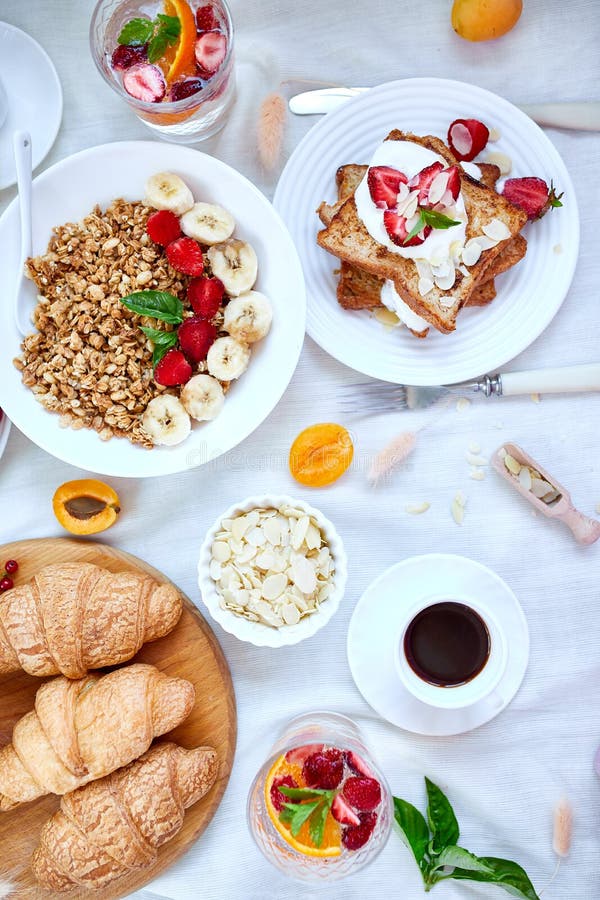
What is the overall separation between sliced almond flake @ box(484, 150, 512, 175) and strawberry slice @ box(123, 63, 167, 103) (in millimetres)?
606

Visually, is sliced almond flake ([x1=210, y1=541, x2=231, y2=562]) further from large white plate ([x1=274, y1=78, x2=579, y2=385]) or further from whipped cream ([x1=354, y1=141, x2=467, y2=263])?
whipped cream ([x1=354, y1=141, x2=467, y2=263])

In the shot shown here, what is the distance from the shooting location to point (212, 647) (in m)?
1.51

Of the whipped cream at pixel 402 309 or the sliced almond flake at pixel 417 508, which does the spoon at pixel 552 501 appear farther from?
the whipped cream at pixel 402 309

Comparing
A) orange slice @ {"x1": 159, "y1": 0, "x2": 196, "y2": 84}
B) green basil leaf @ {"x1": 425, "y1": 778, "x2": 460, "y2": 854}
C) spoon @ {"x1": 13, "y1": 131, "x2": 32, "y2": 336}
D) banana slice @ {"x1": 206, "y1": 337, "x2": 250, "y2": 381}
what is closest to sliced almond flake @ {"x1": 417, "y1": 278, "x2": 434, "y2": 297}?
banana slice @ {"x1": 206, "y1": 337, "x2": 250, "y2": 381}

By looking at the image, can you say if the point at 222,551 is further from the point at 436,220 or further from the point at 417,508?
the point at 436,220

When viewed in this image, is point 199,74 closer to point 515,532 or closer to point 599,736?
point 515,532

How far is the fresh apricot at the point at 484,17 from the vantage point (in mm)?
1497

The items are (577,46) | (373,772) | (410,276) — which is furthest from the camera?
(577,46)

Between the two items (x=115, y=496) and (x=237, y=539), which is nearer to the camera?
(x=237, y=539)

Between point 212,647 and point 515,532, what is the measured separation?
0.62m

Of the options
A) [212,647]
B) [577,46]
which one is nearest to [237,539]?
[212,647]

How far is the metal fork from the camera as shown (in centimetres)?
154

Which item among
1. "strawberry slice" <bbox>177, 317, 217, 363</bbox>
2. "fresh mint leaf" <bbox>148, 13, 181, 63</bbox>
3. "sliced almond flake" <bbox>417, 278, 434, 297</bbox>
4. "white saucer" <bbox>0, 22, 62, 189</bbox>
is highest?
"fresh mint leaf" <bbox>148, 13, 181, 63</bbox>

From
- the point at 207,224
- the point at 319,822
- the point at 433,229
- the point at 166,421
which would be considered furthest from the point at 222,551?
the point at 433,229
